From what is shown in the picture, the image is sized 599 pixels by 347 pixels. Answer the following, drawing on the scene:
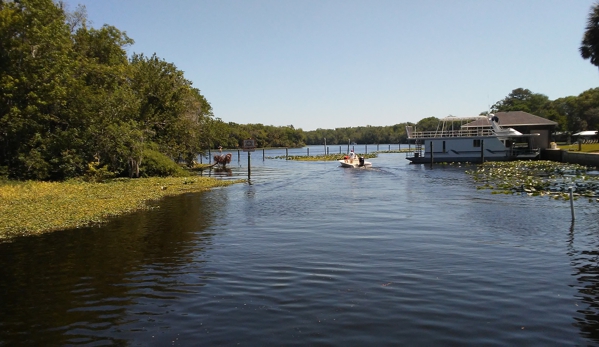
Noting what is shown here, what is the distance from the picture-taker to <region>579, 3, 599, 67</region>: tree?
40.4 meters

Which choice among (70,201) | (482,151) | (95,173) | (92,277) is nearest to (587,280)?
(92,277)

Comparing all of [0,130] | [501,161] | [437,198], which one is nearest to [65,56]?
[0,130]

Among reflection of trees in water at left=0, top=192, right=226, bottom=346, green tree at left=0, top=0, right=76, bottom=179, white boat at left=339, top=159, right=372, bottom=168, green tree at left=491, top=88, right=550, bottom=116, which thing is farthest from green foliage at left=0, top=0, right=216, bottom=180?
green tree at left=491, top=88, right=550, bottom=116

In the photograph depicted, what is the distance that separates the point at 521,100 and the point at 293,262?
141 meters

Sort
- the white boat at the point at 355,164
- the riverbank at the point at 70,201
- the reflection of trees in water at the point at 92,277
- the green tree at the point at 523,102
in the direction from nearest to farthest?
the reflection of trees in water at the point at 92,277
the riverbank at the point at 70,201
the white boat at the point at 355,164
the green tree at the point at 523,102

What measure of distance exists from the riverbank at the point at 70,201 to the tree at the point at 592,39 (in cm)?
3504

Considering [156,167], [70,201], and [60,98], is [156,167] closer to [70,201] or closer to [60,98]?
[60,98]

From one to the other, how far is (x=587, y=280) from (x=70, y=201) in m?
20.6

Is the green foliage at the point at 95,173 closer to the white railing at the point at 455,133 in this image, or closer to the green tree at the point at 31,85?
the green tree at the point at 31,85

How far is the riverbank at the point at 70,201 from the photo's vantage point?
16938 mm

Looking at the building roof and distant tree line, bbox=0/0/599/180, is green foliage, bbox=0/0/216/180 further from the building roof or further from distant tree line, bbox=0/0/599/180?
the building roof

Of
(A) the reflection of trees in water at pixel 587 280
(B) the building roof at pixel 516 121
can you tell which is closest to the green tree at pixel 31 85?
(A) the reflection of trees in water at pixel 587 280

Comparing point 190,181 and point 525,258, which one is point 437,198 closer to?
point 525,258

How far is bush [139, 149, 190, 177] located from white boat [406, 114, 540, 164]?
35.3m
